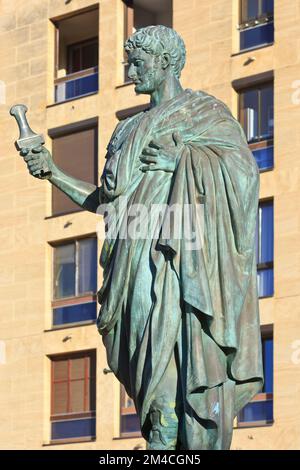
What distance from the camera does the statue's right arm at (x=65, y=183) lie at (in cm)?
1159

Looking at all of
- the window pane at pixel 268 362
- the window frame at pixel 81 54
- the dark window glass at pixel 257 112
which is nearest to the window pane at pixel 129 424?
the window pane at pixel 268 362

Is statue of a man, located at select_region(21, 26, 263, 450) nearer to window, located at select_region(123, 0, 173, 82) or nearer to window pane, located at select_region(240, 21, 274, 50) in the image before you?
window pane, located at select_region(240, 21, 274, 50)

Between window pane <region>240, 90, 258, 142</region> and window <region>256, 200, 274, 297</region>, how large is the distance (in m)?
2.07

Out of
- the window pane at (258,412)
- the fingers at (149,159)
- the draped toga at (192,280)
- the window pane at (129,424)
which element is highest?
the window pane at (129,424)

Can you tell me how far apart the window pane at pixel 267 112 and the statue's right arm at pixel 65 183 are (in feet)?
118

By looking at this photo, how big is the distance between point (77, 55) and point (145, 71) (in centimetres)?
4432

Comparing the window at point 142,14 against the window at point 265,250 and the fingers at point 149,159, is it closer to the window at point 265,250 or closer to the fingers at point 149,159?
the window at point 265,250

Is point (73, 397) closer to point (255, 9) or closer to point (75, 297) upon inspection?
point (75, 297)

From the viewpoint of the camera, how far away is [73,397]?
5247 centimetres

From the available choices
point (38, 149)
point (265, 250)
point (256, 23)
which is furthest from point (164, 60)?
point (256, 23)

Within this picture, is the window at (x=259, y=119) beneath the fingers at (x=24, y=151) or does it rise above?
above

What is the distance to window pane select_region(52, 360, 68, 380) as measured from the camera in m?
52.6

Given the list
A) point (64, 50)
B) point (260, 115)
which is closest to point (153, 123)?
point (260, 115)

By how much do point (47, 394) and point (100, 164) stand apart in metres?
6.42
